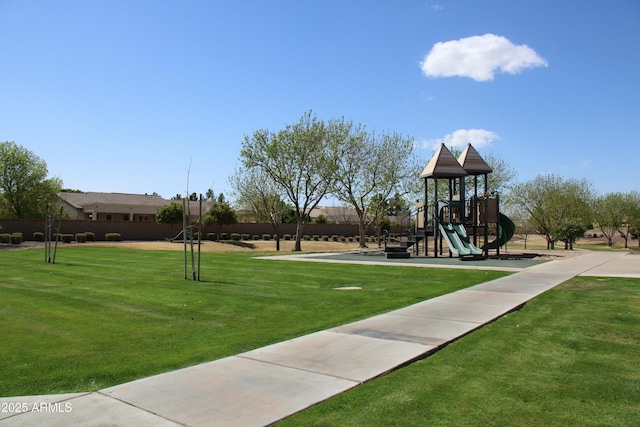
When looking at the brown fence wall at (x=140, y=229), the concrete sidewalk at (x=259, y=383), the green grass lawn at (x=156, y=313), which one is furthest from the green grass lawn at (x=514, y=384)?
the brown fence wall at (x=140, y=229)

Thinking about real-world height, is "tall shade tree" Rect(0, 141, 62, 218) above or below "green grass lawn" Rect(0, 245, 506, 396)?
above

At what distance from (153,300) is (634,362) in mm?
8513

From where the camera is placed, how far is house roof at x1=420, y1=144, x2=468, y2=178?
25.6 meters

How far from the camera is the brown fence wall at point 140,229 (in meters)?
44.1

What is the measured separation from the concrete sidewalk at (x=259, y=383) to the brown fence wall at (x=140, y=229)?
40276 millimetres

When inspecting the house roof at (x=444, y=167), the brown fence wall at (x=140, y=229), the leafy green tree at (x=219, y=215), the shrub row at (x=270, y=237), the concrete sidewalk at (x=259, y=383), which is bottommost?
the concrete sidewalk at (x=259, y=383)

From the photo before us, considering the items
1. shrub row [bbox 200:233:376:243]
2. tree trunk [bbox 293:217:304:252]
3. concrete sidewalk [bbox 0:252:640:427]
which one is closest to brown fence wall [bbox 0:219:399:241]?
shrub row [bbox 200:233:376:243]

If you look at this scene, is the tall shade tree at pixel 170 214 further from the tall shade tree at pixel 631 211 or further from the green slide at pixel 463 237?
the tall shade tree at pixel 631 211

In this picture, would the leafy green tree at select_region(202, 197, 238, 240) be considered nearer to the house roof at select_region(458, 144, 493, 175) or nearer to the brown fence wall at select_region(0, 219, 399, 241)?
the brown fence wall at select_region(0, 219, 399, 241)

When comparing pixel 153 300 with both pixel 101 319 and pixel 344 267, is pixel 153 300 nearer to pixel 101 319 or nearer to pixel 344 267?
pixel 101 319

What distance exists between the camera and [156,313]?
8.90 metres

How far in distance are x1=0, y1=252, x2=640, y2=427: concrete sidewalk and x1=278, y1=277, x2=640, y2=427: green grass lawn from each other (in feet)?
0.87

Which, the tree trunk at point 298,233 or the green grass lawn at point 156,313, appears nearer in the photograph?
the green grass lawn at point 156,313

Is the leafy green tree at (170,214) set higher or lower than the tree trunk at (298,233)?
higher
